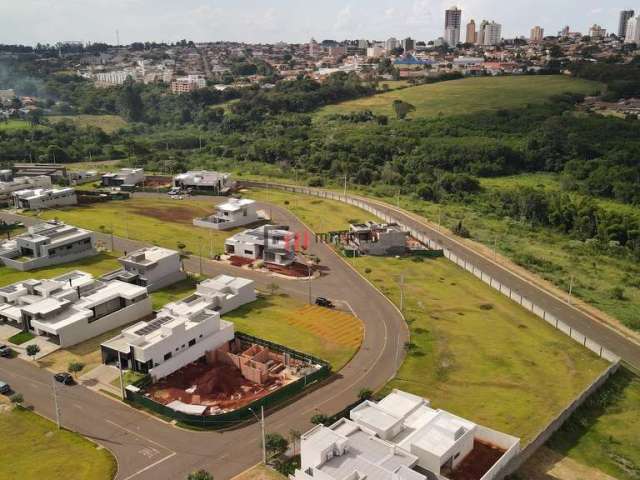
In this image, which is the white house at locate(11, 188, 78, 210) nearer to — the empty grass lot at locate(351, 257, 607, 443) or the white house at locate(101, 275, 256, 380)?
the white house at locate(101, 275, 256, 380)

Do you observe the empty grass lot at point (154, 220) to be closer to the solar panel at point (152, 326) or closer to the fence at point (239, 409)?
the solar panel at point (152, 326)

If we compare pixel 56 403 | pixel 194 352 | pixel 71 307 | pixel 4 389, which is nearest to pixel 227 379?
pixel 194 352

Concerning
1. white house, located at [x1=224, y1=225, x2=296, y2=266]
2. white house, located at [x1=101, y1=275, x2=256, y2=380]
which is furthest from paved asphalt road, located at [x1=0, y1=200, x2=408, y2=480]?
white house, located at [x1=224, y1=225, x2=296, y2=266]

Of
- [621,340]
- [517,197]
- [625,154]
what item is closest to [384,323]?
[621,340]

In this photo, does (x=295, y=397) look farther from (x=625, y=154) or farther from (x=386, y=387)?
(x=625, y=154)

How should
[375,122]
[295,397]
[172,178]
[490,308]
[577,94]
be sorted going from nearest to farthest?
[295,397] → [490,308] → [172,178] → [375,122] → [577,94]

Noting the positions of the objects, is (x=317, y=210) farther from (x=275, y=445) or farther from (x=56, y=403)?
(x=275, y=445)
